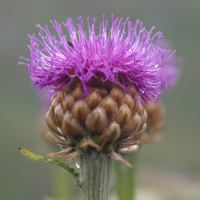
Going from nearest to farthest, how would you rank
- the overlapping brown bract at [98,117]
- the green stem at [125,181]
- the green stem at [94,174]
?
the overlapping brown bract at [98,117], the green stem at [94,174], the green stem at [125,181]

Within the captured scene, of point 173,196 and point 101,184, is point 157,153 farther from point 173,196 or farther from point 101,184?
point 101,184

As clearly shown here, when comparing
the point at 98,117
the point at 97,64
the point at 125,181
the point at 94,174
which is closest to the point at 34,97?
the point at 125,181

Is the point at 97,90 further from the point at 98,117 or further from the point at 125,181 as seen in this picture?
the point at 125,181

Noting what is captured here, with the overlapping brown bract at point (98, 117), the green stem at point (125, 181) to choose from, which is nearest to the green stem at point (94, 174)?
the overlapping brown bract at point (98, 117)

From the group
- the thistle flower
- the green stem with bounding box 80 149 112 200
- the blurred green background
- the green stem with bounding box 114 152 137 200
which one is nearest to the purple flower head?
the thistle flower

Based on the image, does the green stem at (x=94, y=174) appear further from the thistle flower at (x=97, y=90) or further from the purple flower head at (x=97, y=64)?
the purple flower head at (x=97, y=64)

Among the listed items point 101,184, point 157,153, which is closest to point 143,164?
point 157,153

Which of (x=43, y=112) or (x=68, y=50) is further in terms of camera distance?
(x=43, y=112)

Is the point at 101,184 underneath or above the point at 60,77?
underneath
